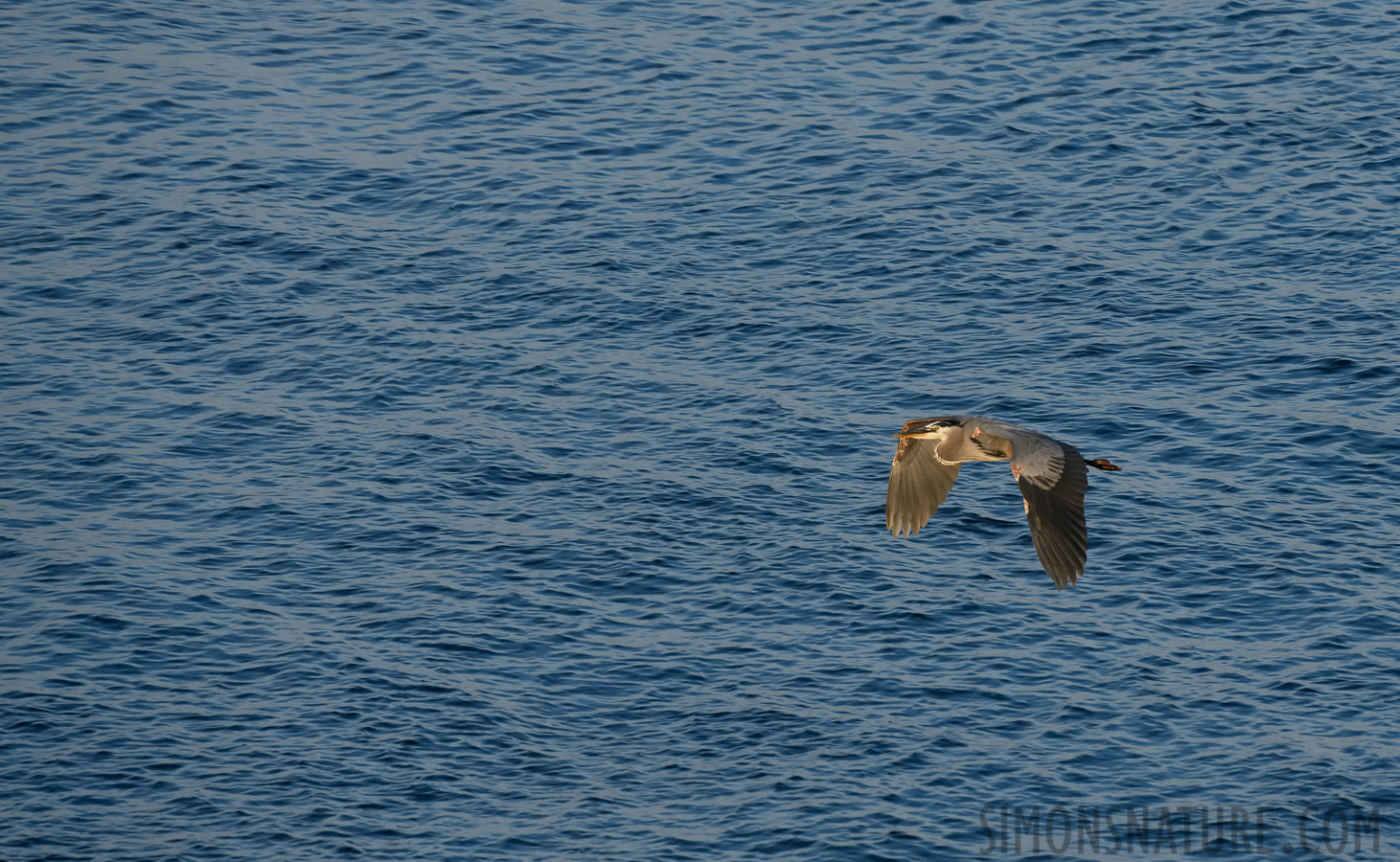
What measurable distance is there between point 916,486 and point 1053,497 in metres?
3.07

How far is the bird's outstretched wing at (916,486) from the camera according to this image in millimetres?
26281

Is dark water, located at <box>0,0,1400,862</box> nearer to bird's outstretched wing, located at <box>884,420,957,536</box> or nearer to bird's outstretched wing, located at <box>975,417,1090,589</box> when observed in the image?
bird's outstretched wing, located at <box>884,420,957,536</box>

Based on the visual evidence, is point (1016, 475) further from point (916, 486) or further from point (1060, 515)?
point (916, 486)

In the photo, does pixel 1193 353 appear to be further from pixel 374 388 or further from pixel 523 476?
pixel 374 388

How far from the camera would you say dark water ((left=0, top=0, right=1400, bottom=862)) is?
114 ft

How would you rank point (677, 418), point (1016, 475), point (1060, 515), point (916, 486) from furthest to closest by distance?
point (677, 418) → point (916, 486) → point (1016, 475) → point (1060, 515)

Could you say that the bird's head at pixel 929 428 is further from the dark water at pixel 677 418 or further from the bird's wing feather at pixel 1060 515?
the dark water at pixel 677 418

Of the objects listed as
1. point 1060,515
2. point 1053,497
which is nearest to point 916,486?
point 1053,497

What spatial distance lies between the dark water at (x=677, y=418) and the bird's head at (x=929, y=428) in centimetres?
918

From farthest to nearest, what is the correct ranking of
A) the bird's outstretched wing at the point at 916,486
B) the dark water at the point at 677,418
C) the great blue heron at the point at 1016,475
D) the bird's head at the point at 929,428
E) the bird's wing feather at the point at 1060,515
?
the dark water at the point at 677,418 < the bird's outstretched wing at the point at 916,486 < the bird's head at the point at 929,428 < the great blue heron at the point at 1016,475 < the bird's wing feather at the point at 1060,515

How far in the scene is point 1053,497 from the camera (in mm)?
23656

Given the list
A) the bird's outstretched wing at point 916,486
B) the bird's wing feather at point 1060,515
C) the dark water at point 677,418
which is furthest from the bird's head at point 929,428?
the dark water at point 677,418

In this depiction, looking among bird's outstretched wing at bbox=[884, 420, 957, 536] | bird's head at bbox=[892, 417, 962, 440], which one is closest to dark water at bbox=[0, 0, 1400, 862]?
bird's outstretched wing at bbox=[884, 420, 957, 536]

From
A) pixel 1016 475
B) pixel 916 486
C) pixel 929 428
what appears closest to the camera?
pixel 1016 475
